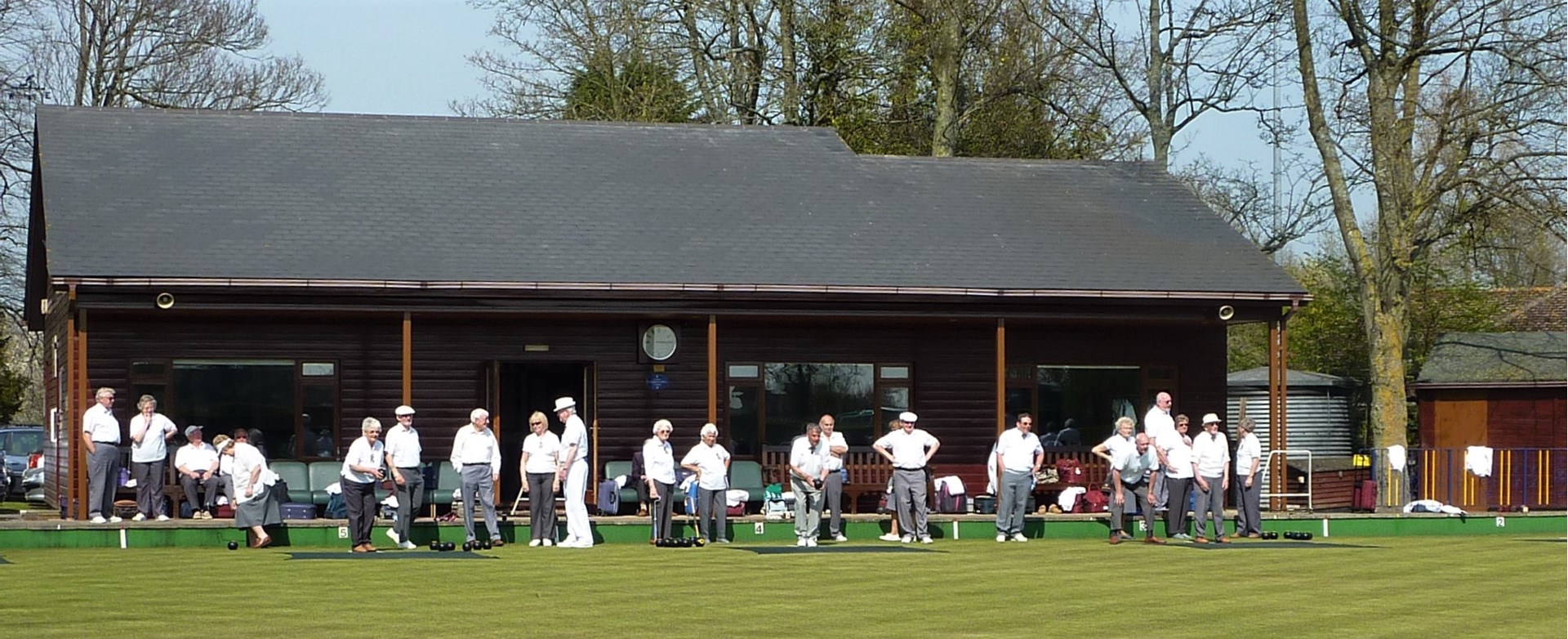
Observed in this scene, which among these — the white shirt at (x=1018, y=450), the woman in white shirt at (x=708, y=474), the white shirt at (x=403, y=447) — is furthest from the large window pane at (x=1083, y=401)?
the white shirt at (x=403, y=447)

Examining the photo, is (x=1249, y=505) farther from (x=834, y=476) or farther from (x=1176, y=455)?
(x=834, y=476)

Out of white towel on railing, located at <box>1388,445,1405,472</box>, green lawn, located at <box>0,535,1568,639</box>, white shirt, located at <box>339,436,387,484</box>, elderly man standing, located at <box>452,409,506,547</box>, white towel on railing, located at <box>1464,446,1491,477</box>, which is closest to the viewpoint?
green lawn, located at <box>0,535,1568,639</box>

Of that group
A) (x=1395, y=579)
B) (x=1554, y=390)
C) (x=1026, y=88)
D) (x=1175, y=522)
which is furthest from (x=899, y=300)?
(x=1026, y=88)

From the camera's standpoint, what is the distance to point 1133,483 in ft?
72.0

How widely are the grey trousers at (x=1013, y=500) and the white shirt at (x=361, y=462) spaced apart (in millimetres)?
6441

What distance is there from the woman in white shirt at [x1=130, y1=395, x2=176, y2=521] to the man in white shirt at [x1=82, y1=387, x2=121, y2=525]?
1.11ft

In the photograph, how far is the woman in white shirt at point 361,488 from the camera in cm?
1970

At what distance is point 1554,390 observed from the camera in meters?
31.0

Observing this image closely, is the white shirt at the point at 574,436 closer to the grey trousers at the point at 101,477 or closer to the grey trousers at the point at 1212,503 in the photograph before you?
the grey trousers at the point at 101,477

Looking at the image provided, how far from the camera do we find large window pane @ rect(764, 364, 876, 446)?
86.7 feet

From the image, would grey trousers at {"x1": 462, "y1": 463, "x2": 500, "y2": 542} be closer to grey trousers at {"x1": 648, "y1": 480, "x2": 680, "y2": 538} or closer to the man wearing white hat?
the man wearing white hat

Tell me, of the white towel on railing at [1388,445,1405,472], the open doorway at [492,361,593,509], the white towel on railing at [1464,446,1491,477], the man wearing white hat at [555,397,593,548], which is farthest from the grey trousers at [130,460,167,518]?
the white towel on railing at [1464,446,1491,477]

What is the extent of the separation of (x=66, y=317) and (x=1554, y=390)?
811 inches

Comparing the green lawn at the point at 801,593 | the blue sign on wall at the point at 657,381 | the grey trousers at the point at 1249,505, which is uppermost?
the blue sign on wall at the point at 657,381
